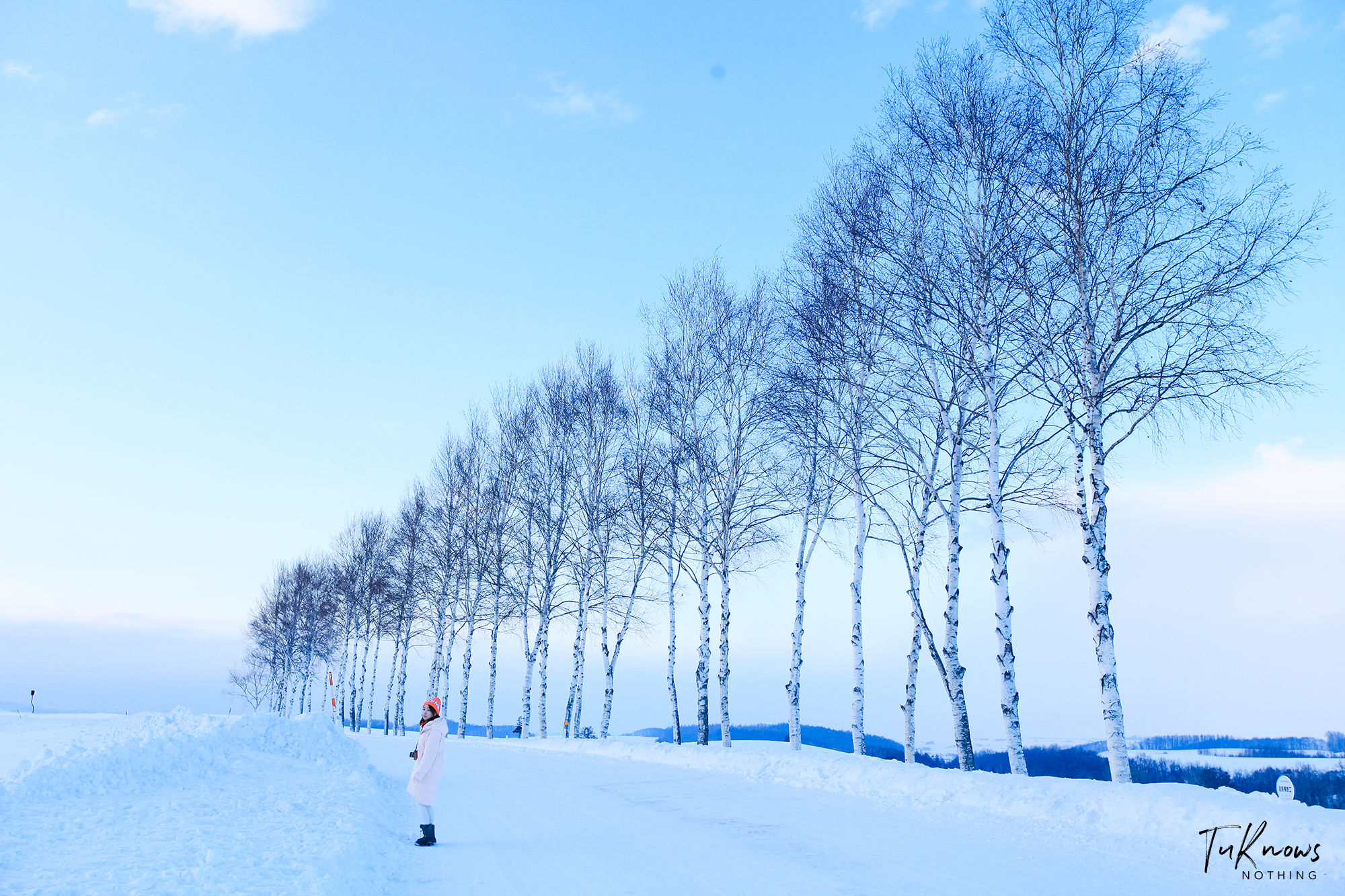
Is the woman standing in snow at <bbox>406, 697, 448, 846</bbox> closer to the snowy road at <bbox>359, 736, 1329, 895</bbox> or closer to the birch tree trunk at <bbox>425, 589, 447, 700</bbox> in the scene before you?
the snowy road at <bbox>359, 736, 1329, 895</bbox>

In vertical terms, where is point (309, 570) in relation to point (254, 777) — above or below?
above

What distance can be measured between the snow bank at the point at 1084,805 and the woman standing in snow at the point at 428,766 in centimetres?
616

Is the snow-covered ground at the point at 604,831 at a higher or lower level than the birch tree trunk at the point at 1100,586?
lower

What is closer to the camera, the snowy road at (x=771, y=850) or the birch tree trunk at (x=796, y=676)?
the snowy road at (x=771, y=850)

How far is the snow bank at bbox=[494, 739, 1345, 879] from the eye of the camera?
7.63 meters

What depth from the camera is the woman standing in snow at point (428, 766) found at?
29.9 feet

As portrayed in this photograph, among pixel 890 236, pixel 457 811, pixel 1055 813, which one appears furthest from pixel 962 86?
pixel 457 811

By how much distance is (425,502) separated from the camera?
43.7 metres

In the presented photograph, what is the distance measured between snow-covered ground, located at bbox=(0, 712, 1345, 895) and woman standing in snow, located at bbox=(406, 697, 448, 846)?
1.15 ft

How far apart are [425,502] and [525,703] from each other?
1383cm

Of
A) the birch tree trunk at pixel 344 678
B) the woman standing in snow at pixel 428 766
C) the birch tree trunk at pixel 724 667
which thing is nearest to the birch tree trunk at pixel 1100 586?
the woman standing in snow at pixel 428 766

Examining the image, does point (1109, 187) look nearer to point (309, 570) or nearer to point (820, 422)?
point (820, 422)

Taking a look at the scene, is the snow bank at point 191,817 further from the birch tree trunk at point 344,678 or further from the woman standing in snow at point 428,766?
the birch tree trunk at point 344,678

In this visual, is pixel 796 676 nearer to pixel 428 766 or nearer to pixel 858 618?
pixel 858 618
